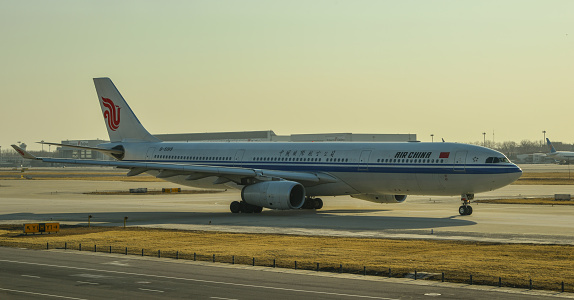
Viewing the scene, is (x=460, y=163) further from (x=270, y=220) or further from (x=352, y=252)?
(x=352, y=252)

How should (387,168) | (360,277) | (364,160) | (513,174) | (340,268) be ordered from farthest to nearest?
(364,160) → (387,168) → (513,174) → (340,268) → (360,277)

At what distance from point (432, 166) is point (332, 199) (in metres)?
20.4

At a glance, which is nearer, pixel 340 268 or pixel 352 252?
pixel 340 268

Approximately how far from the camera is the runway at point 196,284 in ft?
67.1

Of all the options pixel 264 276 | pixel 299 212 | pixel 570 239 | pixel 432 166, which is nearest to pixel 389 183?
pixel 432 166

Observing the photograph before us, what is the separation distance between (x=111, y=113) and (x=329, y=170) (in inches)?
819

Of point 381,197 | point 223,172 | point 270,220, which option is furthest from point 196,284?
point 381,197

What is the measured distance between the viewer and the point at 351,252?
28.8m

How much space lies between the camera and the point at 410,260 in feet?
87.4

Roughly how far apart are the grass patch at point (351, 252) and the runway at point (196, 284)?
1269 mm

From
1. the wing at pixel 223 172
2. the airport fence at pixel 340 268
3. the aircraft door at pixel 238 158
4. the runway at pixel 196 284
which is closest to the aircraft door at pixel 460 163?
the wing at pixel 223 172

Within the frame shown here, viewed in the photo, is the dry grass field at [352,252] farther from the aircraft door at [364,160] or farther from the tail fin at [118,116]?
the tail fin at [118,116]

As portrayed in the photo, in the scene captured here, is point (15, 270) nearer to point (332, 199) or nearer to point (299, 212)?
point (299, 212)

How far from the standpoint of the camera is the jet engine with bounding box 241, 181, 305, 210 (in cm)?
4622
